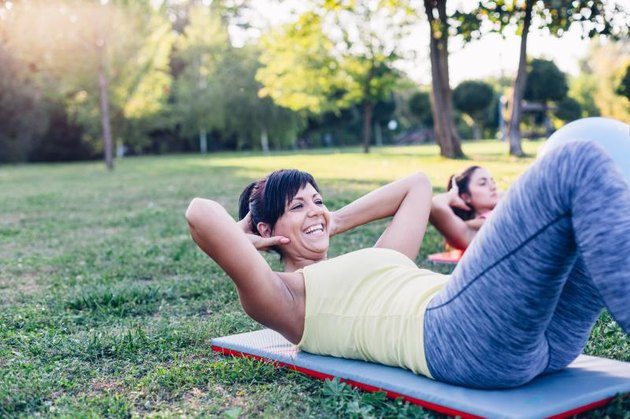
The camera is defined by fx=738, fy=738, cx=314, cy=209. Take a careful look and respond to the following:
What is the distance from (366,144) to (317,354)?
32.3 meters

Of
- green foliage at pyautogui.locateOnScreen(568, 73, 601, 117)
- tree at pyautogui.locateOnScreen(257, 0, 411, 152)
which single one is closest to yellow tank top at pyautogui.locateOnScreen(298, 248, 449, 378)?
tree at pyautogui.locateOnScreen(257, 0, 411, 152)

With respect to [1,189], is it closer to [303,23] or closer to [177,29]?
[303,23]

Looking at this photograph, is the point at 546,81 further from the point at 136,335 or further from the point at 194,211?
the point at 194,211

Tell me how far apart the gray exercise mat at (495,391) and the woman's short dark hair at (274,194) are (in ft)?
2.17

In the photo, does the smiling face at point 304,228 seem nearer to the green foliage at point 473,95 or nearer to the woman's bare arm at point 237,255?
the woman's bare arm at point 237,255

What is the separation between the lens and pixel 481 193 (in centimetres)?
605

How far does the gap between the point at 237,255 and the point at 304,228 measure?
21.8 inches

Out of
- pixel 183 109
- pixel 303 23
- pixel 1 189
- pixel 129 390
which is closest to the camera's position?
pixel 129 390

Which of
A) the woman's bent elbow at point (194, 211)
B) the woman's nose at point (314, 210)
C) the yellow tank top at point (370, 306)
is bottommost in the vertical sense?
the yellow tank top at point (370, 306)

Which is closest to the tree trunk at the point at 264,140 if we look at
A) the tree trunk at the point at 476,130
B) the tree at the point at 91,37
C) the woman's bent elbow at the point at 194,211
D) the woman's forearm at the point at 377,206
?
the tree at the point at 91,37

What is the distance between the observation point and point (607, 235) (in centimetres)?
222

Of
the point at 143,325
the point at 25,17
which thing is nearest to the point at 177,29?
the point at 25,17

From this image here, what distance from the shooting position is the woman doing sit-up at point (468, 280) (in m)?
2.28

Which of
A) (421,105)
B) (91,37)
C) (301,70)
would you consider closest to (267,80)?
(301,70)
